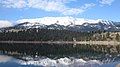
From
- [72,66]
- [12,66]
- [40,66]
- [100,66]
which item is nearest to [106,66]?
[100,66]

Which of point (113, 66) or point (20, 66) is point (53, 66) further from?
point (113, 66)

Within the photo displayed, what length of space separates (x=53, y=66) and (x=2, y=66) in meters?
7.24

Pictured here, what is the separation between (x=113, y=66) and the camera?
168 feet

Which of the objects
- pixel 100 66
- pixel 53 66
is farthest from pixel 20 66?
pixel 100 66

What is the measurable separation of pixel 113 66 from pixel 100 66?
312cm

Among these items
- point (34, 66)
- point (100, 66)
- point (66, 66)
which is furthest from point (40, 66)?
point (100, 66)

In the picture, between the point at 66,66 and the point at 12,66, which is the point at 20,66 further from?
the point at 66,66

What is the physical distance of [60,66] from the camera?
47.3 meters

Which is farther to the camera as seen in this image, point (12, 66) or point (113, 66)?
point (113, 66)

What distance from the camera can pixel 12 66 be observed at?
47.4 meters

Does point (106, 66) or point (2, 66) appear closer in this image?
point (2, 66)

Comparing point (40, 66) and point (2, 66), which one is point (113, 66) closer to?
point (40, 66)

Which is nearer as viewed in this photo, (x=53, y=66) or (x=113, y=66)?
(x=53, y=66)

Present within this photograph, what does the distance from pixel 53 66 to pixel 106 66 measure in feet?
28.1
